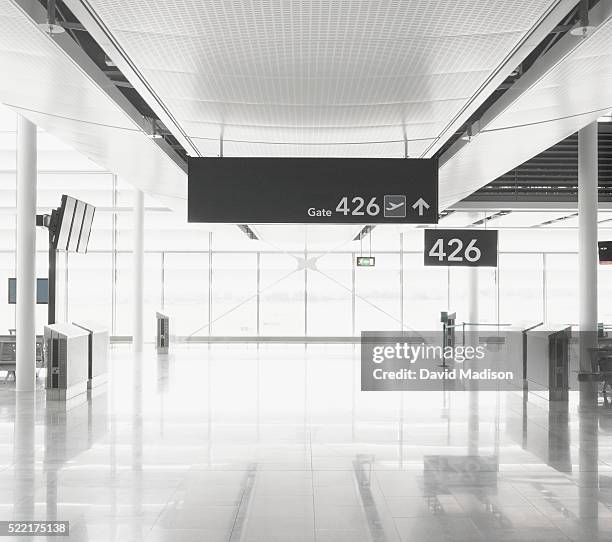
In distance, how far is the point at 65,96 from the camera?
6590mm

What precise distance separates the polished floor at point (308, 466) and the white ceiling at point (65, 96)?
3508 mm

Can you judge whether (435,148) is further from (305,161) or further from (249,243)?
(249,243)

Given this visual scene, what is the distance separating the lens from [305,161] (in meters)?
7.69

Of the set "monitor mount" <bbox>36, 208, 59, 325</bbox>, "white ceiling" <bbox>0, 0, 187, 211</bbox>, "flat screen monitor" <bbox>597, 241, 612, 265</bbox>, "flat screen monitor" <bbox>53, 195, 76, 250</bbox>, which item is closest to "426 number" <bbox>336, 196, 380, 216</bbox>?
"white ceiling" <bbox>0, 0, 187, 211</bbox>

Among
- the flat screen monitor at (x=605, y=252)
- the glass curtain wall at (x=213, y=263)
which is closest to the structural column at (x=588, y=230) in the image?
the flat screen monitor at (x=605, y=252)

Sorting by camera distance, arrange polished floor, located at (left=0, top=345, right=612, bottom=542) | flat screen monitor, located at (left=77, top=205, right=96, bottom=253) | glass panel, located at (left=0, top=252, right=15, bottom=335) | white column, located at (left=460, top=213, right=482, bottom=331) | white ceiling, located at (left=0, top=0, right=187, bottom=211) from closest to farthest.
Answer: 1. white ceiling, located at (left=0, top=0, right=187, bottom=211)
2. polished floor, located at (left=0, top=345, right=612, bottom=542)
3. flat screen monitor, located at (left=77, top=205, right=96, bottom=253)
4. white column, located at (left=460, top=213, right=482, bottom=331)
5. glass panel, located at (left=0, top=252, right=15, bottom=335)

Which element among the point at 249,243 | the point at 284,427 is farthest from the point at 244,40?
the point at 249,243

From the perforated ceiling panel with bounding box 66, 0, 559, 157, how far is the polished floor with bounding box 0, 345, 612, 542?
3.50 metres

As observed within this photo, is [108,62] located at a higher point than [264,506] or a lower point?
higher

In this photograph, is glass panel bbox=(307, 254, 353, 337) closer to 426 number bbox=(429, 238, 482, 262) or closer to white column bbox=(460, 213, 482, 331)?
white column bbox=(460, 213, 482, 331)

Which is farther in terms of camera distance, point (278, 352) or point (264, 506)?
point (278, 352)

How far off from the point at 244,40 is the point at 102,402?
8199mm

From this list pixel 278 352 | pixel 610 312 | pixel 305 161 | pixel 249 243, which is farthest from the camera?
pixel 610 312

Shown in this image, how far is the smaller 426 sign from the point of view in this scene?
1326 centimetres
